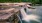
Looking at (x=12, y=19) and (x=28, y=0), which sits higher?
(x=28, y=0)

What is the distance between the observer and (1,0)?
1.61m

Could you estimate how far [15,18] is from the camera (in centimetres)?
87

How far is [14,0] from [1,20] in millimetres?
866

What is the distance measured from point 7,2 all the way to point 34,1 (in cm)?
48

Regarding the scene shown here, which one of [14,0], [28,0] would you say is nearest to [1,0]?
[14,0]

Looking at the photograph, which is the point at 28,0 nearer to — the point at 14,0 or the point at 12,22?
the point at 14,0

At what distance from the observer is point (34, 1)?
1.58 meters

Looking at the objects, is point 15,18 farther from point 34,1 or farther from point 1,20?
point 34,1

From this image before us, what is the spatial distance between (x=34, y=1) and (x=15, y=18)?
2.65 feet

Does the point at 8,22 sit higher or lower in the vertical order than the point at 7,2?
lower

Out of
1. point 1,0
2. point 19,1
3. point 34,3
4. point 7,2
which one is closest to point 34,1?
point 34,3

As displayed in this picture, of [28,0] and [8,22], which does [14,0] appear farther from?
[8,22]

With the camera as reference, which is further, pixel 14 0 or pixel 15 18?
pixel 14 0

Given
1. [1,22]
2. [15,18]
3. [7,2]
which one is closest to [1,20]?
[1,22]
